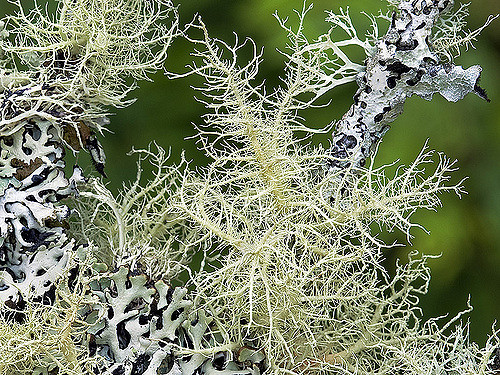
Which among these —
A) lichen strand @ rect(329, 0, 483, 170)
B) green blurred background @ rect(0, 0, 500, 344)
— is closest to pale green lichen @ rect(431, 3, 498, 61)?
lichen strand @ rect(329, 0, 483, 170)

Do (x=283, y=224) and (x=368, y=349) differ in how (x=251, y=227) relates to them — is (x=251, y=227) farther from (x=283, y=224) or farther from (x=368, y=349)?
(x=368, y=349)

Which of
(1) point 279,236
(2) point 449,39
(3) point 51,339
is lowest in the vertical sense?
(3) point 51,339

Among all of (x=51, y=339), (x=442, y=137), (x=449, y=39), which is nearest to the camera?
(x=51, y=339)

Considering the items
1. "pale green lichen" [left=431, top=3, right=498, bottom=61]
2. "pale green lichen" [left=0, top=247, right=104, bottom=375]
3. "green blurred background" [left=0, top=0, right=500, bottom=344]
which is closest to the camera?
"pale green lichen" [left=0, top=247, right=104, bottom=375]

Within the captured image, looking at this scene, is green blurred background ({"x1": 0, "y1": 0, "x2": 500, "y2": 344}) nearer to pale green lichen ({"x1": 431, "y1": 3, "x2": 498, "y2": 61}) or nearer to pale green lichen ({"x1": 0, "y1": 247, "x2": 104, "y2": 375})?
pale green lichen ({"x1": 431, "y1": 3, "x2": 498, "y2": 61})

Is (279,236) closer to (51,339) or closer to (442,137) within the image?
(51,339)

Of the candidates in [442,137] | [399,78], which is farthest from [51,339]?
[442,137]

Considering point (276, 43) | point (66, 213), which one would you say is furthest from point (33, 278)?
point (276, 43)
